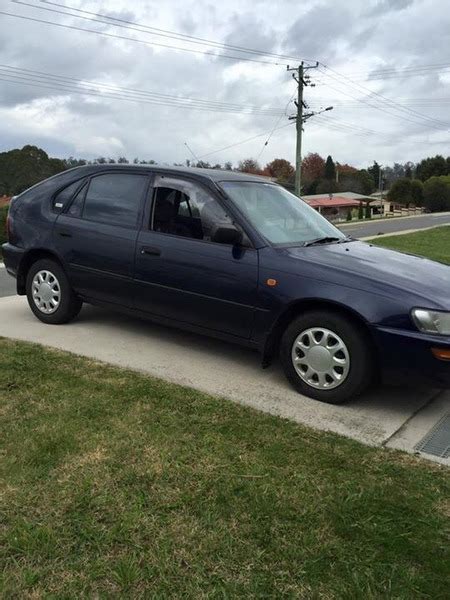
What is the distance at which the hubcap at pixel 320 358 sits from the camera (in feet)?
13.1

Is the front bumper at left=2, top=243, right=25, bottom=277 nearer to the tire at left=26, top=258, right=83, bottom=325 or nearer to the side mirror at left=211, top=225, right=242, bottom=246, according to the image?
the tire at left=26, top=258, right=83, bottom=325

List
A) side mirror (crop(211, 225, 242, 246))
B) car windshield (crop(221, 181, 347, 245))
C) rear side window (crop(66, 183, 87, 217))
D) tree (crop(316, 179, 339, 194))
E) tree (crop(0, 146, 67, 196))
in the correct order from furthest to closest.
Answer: tree (crop(316, 179, 339, 194))
tree (crop(0, 146, 67, 196))
rear side window (crop(66, 183, 87, 217))
car windshield (crop(221, 181, 347, 245))
side mirror (crop(211, 225, 242, 246))

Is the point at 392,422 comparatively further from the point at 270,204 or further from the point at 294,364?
the point at 270,204

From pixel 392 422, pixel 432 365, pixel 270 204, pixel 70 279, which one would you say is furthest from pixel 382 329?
pixel 70 279

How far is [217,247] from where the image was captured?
4562 millimetres

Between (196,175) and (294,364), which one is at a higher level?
(196,175)

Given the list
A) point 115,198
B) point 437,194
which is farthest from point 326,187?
point 115,198

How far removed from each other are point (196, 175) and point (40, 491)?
9.45ft

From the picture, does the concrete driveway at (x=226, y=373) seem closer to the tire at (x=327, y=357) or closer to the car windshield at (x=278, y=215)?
the tire at (x=327, y=357)

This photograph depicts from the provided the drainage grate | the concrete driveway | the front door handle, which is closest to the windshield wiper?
the concrete driveway

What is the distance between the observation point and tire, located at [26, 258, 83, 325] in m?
5.64

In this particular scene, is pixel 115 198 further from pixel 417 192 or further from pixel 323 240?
pixel 417 192

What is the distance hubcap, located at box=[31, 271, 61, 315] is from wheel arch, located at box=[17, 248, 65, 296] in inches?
6.4

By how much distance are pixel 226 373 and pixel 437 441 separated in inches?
65.5
